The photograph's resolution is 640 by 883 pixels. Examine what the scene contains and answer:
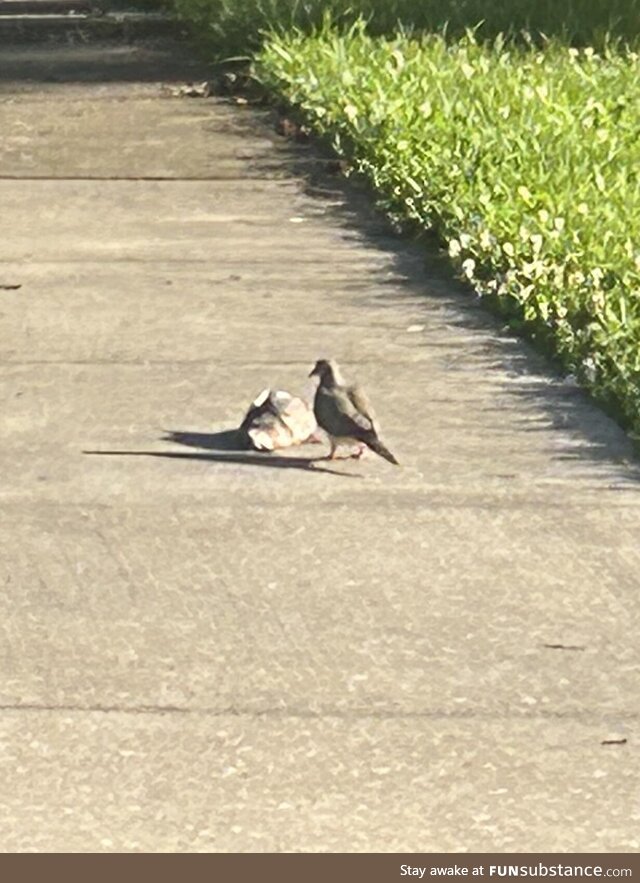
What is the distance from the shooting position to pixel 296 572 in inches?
223

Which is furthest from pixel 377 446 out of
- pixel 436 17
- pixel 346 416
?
pixel 436 17

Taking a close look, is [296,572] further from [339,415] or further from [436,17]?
[436,17]

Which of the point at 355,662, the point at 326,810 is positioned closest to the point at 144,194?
the point at 355,662

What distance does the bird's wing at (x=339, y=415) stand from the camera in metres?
6.27

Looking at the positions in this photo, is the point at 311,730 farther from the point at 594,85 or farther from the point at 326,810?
the point at 594,85

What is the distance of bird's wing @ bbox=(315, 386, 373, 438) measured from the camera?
6273mm

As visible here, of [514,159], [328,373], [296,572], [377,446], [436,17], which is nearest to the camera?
[296,572]

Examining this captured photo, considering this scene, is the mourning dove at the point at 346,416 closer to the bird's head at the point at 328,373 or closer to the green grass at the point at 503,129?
the bird's head at the point at 328,373

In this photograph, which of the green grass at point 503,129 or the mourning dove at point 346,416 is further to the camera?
the green grass at point 503,129

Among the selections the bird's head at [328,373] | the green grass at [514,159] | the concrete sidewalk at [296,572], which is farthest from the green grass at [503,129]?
the bird's head at [328,373]

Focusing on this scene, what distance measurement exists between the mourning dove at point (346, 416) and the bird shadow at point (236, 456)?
3.8 inches

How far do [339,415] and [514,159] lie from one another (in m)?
3.96

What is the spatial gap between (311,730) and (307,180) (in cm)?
582

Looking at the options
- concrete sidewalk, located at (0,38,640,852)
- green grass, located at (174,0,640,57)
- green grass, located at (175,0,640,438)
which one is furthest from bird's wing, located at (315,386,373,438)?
green grass, located at (174,0,640,57)
